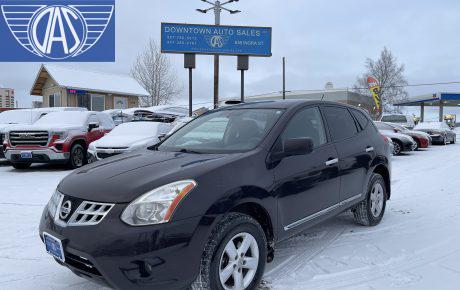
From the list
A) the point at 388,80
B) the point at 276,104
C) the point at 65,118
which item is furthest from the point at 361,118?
the point at 388,80

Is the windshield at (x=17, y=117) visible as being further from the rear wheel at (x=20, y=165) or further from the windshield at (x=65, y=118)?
the rear wheel at (x=20, y=165)

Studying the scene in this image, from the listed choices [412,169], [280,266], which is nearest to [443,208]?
[280,266]

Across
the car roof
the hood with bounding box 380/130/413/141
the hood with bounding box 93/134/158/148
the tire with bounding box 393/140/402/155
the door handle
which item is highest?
the car roof

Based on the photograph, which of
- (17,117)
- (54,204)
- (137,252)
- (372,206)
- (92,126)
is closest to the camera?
(137,252)

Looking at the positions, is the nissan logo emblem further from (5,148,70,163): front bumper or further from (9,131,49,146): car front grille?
(9,131,49,146): car front grille

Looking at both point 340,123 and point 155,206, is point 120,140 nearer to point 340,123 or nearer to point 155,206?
point 340,123

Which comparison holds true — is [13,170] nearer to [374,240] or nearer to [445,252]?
[374,240]

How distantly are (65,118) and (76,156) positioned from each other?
5.23 feet

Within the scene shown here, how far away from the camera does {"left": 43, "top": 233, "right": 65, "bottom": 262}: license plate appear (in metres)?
2.90

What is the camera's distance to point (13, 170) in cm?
1118

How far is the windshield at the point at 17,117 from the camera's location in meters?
13.7

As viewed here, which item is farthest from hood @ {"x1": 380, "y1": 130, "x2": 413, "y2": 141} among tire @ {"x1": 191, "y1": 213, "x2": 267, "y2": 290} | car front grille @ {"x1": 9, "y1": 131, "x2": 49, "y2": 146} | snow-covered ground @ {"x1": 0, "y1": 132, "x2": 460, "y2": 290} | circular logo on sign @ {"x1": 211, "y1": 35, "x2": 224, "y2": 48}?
tire @ {"x1": 191, "y1": 213, "x2": 267, "y2": 290}

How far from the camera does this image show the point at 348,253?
4324mm

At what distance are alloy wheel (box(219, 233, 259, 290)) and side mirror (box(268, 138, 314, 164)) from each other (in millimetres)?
743
